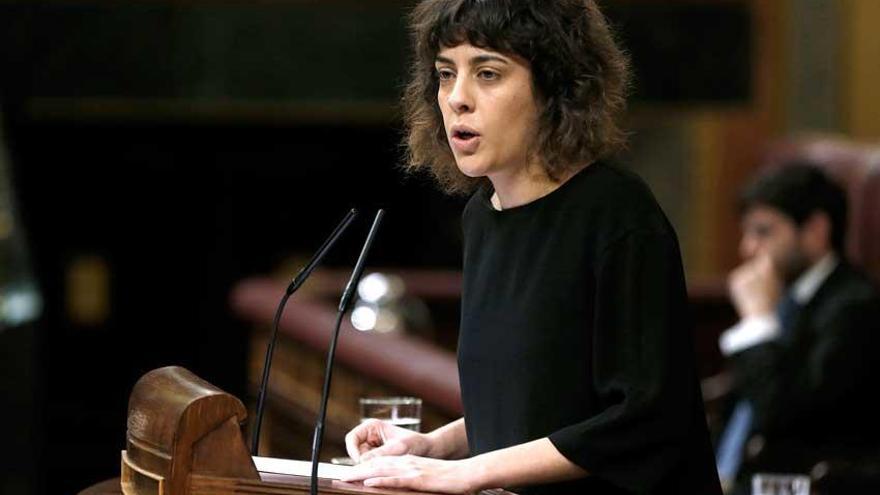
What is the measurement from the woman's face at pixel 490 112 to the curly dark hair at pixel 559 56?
0.04 ft

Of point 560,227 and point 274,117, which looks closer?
point 560,227

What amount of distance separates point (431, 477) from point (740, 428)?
4.06 metres

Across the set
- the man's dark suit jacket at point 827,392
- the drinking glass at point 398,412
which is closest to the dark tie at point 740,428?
the man's dark suit jacket at point 827,392

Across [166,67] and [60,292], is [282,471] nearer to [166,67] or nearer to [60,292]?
[166,67]

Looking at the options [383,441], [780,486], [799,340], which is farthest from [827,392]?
[383,441]

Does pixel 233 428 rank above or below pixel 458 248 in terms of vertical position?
above

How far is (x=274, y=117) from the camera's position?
31.1ft

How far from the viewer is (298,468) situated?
2410 millimetres

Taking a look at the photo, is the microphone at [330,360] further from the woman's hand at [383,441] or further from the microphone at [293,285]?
the woman's hand at [383,441]

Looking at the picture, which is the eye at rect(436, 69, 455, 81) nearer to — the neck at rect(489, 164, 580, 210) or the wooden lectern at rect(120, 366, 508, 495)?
the neck at rect(489, 164, 580, 210)

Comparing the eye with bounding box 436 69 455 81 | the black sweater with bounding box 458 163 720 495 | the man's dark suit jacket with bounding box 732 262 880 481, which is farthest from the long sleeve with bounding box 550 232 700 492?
the man's dark suit jacket with bounding box 732 262 880 481

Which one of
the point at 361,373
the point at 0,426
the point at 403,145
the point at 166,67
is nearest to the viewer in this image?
the point at 403,145

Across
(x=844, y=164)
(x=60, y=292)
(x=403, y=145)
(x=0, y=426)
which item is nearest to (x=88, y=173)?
(x=60, y=292)

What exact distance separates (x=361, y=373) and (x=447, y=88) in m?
3.28
